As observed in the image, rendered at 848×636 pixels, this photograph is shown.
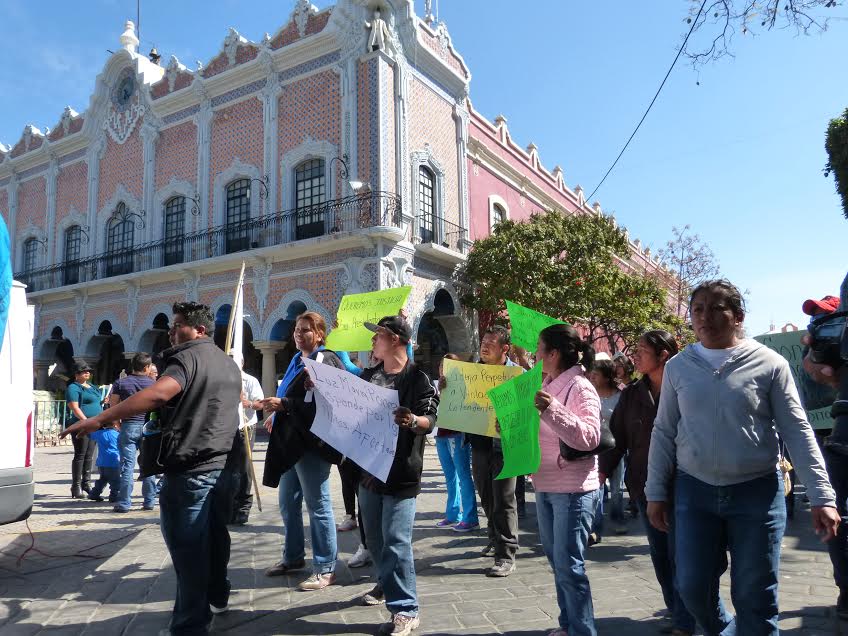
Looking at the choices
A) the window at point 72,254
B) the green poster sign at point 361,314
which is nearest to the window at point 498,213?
the window at point 72,254

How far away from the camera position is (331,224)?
16.2 m

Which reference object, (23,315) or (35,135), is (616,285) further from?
(35,135)

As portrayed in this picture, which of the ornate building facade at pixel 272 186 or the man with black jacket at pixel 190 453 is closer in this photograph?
the man with black jacket at pixel 190 453

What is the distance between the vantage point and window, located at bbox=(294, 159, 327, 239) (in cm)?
1661

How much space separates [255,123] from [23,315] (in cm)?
1477

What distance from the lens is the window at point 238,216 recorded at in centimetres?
1791

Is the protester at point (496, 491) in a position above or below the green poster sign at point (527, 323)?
below

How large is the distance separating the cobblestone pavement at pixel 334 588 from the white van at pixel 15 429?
2.07ft

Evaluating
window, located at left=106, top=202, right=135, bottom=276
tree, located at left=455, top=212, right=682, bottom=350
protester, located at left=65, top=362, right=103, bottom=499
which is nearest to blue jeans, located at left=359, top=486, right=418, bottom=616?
protester, located at left=65, top=362, right=103, bottom=499

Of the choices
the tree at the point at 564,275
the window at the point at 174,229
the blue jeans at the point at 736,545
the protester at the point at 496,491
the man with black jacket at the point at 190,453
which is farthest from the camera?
the window at the point at 174,229

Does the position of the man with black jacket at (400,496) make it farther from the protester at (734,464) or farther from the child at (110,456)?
the child at (110,456)

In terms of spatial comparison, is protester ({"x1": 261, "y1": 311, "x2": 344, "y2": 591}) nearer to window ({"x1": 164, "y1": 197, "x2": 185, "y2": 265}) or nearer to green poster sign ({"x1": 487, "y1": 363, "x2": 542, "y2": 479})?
green poster sign ({"x1": 487, "y1": 363, "x2": 542, "y2": 479})

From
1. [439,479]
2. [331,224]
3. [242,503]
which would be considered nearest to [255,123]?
[331,224]

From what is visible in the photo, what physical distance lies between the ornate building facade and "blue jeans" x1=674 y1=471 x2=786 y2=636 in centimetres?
1301
